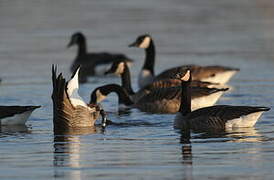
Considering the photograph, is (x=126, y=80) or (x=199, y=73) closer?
(x=126, y=80)

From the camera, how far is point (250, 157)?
35.6ft

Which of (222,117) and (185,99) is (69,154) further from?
(185,99)

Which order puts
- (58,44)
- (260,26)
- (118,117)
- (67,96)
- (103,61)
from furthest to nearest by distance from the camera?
(260,26) < (58,44) < (103,61) < (118,117) < (67,96)

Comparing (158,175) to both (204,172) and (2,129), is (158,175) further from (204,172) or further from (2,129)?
(2,129)

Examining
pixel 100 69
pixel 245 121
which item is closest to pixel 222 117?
pixel 245 121

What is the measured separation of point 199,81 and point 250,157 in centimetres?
783

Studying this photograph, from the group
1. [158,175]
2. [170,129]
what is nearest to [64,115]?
[170,129]

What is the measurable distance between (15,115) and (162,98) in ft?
11.6

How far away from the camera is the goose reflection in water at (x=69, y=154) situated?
10.1m

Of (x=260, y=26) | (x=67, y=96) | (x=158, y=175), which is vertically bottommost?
(x=158, y=175)

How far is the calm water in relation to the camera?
34.3 feet

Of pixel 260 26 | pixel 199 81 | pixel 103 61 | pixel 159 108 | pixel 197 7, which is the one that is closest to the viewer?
pixel 159 108

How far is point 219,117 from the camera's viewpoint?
45.3ft

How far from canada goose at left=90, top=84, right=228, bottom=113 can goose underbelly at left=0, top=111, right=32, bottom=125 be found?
2448 millimetres
